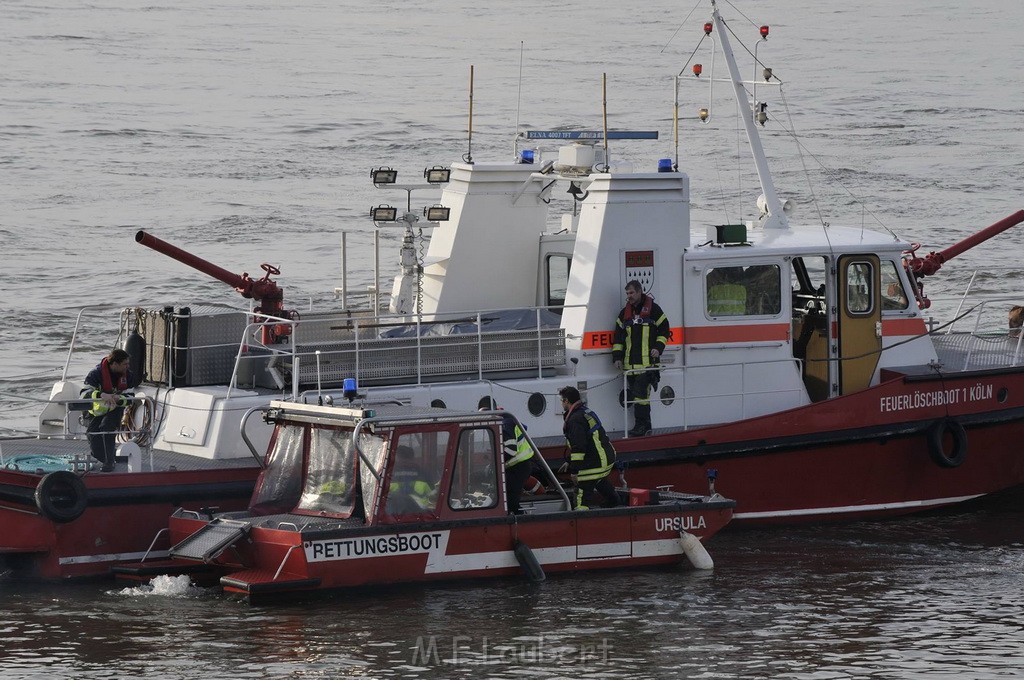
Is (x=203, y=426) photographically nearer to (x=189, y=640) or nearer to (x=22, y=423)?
(x=189, y=640)

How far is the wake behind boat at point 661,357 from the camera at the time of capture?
12734mm

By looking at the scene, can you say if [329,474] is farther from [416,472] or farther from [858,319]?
[858,319]

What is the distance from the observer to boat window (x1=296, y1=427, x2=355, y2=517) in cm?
1121

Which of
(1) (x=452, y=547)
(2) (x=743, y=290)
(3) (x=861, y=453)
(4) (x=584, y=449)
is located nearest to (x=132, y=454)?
(1) (x=452, y=547)

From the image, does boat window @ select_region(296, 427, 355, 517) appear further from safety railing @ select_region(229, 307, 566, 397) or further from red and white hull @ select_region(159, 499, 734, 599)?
safety railing @ select_region(229, 307, 566, 397)

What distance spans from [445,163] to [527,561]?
20.0m

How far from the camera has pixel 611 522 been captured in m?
11.9

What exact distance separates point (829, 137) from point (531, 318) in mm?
21984

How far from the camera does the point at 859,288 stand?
13844mm

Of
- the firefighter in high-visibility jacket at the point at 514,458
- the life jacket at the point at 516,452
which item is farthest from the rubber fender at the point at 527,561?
the life jacket at the point at 516,452

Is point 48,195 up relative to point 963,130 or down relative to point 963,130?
down

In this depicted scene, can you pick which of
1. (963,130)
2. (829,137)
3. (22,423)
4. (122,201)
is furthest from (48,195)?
(963,130)

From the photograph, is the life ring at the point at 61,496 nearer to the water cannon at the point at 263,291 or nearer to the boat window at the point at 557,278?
the water cannon at the point at 263,291

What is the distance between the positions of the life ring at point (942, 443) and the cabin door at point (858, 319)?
74cm
